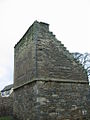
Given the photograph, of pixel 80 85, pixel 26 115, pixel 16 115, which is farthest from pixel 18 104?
pixel 80 85

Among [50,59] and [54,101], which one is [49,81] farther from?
[50,59]

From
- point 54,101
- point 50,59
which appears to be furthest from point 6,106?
point 50,59

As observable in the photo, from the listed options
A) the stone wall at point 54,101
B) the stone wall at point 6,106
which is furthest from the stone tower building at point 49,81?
the stone wall at point 6,106

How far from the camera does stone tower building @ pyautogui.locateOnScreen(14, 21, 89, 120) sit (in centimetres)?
959

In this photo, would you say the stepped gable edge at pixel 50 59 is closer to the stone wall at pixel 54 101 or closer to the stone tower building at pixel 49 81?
the stone tower building at pixel 49 81

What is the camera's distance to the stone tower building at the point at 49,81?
9586mm

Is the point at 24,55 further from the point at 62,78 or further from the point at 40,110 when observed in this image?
the point at 40,110

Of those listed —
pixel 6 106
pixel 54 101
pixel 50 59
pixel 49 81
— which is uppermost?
pixel 50 59

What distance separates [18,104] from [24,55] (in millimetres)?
3447

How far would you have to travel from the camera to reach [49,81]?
9977 millimetres

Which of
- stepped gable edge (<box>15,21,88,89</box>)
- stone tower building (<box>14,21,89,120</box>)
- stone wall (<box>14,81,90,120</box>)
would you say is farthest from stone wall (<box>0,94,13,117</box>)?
stepped gable edge (<box>15,21,88,89</box>)

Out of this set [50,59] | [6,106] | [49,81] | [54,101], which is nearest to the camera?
[54,101]

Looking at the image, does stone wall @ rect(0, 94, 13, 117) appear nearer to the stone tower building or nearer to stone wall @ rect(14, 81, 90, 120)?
the stone tower building

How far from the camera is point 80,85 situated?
10883mm
